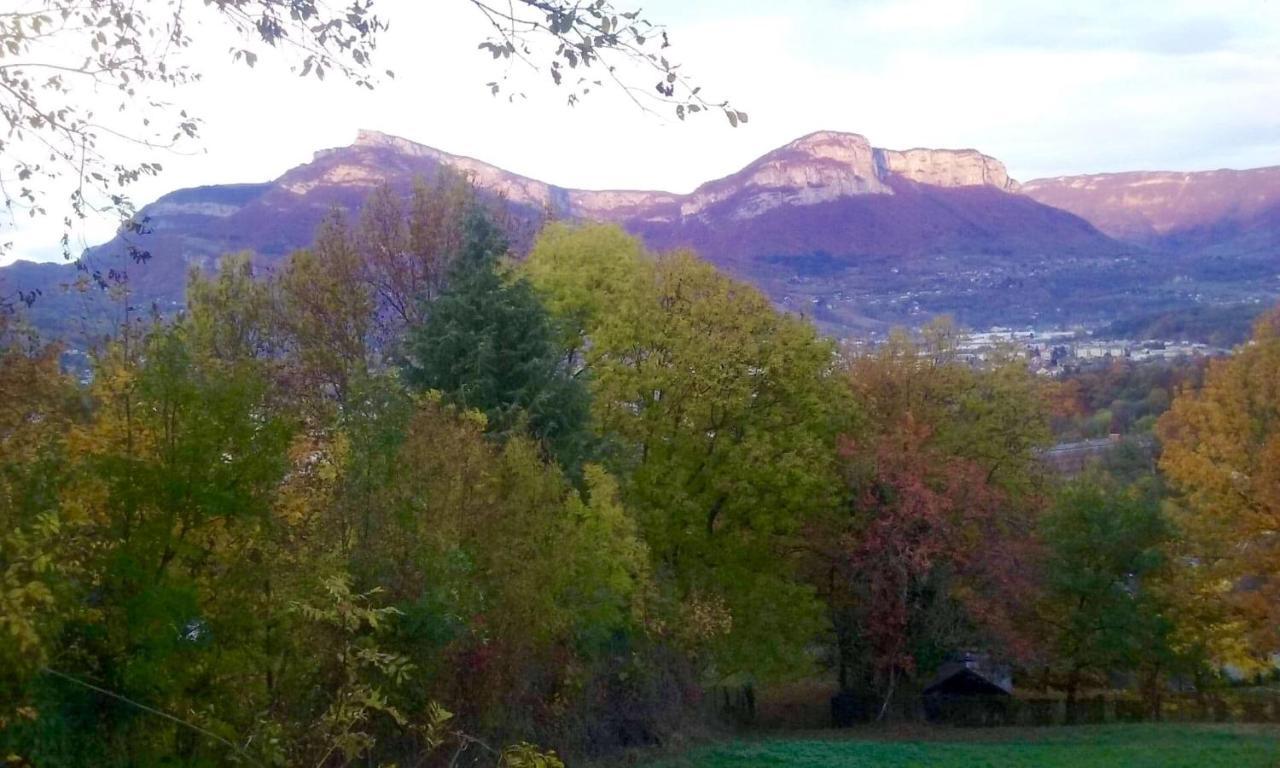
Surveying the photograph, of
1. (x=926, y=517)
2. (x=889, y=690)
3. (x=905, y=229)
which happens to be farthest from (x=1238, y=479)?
(x=905, y=229)

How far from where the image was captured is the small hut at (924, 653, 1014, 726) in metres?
31.3

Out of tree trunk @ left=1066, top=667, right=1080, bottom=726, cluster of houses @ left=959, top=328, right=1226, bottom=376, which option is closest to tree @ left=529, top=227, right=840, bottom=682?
tree trunk @ left=1066, top=667, right=1080, bottom=726

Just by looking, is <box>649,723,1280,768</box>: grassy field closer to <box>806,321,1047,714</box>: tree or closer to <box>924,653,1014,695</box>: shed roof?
<box>806,321,1047,714</box>: tree

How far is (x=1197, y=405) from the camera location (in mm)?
26719

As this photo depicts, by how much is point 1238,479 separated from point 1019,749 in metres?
7.65

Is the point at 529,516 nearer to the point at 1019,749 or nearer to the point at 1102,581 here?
the point at 1019,749

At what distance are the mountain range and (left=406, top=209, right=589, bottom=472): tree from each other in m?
19.3

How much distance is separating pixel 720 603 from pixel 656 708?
3.38 meters

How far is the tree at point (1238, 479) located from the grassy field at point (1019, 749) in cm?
246

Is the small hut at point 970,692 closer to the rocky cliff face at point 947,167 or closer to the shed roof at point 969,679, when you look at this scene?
the shed roof at point 969,679

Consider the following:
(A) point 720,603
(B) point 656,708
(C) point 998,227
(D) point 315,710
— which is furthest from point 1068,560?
(C) point 998,227

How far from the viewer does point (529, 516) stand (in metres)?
13.0

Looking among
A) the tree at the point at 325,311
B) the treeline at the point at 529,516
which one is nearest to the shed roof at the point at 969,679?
the treeline at the point at 529,516

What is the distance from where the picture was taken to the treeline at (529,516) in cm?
663
